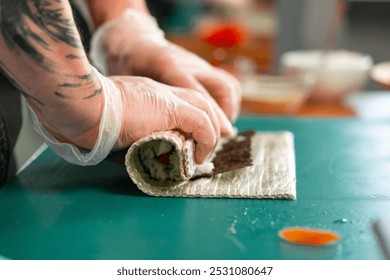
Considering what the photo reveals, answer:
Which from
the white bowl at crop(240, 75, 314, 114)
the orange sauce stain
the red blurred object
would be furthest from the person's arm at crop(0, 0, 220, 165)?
the red blurred object

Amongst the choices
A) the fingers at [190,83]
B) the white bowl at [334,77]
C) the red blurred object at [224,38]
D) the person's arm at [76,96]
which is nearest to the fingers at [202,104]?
the person's arm at [76,96]

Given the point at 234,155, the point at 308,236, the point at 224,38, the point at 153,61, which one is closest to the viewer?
the point at 308,236

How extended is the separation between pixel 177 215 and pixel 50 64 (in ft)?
0.98

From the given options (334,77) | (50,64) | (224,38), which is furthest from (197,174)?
(224,38)

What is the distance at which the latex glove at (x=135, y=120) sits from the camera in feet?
3.36

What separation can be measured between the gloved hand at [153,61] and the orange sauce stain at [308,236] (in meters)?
0.35

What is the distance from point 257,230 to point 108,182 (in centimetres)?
33

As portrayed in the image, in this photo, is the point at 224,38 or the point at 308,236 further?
the point at 224,38

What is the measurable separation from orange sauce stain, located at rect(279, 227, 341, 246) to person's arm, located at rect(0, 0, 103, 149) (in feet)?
1.14

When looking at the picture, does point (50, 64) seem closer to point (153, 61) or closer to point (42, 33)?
point (42, 33)

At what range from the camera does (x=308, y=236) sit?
90 centimetres

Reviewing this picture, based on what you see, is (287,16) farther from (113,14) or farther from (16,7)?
(16,7)

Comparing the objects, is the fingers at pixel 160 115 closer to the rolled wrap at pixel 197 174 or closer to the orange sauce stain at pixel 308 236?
the rolled wrap at pixel 197 174

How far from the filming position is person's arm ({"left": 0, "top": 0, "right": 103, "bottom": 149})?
0.91 meters
